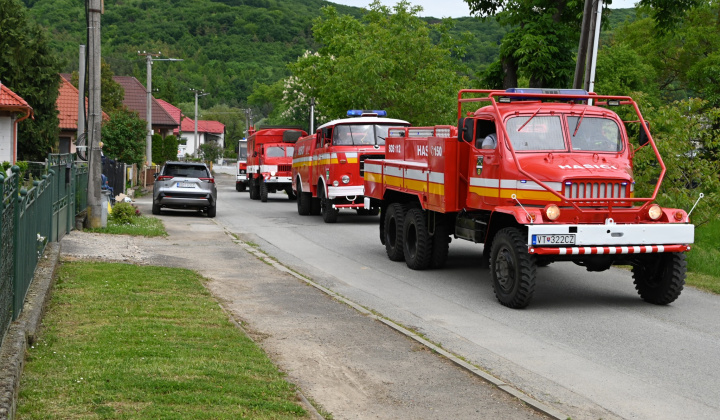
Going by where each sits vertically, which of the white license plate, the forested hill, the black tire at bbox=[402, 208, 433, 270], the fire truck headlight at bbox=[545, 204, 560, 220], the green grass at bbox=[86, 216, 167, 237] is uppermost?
the forested hill

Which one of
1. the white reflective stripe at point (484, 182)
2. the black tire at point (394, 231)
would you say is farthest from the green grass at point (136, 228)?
the white reflective stripe at point (484, 182)

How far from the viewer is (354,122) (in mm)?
22922

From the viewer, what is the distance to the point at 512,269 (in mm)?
11117

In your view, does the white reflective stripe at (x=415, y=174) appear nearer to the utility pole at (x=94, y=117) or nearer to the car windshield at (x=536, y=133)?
the car windshield at (x=536, y=133)

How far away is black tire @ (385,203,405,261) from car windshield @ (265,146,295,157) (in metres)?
20.5

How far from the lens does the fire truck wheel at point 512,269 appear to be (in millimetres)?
10883

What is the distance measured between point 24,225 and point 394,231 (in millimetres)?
8372

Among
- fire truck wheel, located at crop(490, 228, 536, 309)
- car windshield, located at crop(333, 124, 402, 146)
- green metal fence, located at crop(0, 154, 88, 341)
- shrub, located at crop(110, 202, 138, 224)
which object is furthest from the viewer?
car windshield, located at crop(333, 124, 402, 146)

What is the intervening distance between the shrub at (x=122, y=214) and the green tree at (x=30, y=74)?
47.6 feet

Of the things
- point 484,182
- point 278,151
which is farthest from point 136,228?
point 278,151

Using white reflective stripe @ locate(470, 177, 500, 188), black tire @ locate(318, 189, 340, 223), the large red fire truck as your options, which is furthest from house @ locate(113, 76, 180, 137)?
white reflective stripe @ locate(470, 177, 500, 188)

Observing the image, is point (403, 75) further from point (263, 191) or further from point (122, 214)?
point (122, 214)

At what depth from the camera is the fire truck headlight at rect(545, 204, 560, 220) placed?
10.9m

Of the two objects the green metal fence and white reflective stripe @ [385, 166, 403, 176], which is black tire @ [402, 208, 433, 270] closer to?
white reflective stripe @ [385, 166, 403, 176]
